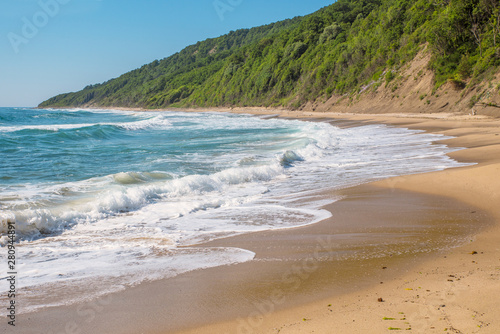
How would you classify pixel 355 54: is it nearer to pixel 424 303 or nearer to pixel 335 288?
pixel 335 288

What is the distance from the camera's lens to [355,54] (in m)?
51.1

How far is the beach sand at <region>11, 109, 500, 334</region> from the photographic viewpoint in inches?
123

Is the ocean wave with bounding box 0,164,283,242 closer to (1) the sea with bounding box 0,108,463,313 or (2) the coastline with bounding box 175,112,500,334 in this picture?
(1) the sea with bounding box 0,108,463,313

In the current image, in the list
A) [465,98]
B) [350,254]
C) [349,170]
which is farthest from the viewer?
[465,98]

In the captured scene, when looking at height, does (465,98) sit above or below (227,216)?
above

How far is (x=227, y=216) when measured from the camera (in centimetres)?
718

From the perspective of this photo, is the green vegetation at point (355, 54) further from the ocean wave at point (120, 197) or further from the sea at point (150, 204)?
the ocean wave at point (120, 197)

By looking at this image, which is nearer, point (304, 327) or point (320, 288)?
point (304, 327)

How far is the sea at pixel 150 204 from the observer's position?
4684 mm

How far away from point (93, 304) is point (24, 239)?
3069mm

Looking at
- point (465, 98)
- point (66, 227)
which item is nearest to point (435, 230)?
point (66, 227)

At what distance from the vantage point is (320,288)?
12.5ft

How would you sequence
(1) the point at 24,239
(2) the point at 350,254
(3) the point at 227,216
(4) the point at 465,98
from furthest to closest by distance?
(4) the point at 465,98 → (3) the point at 227,216 → (1) the point at 24,239 → (2) the point at 350,254

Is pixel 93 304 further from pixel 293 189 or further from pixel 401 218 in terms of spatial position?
pixel 293 189
